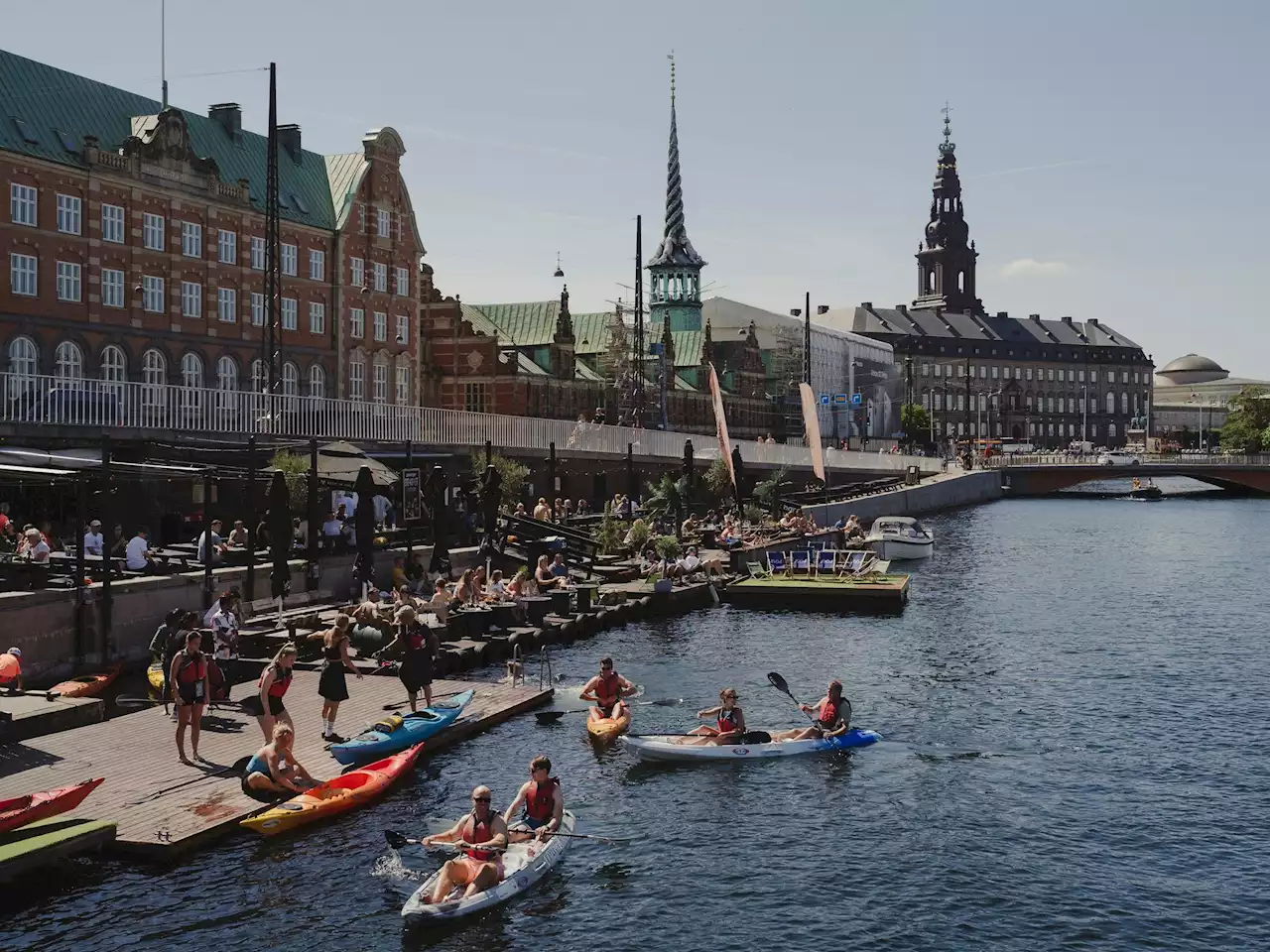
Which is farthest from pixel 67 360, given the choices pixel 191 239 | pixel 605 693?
pixel 605 693

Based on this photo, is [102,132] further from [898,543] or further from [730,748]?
[730,748]

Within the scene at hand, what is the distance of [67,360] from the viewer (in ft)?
183

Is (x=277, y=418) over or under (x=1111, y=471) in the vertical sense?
over

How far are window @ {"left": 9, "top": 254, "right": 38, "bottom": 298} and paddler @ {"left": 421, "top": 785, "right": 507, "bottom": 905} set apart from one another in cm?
4124

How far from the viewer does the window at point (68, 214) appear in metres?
55.5

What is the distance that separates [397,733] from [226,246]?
4529cm

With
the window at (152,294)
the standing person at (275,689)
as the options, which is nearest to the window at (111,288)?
the window at (152,294)

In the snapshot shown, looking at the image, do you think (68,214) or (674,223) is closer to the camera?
(68,214)

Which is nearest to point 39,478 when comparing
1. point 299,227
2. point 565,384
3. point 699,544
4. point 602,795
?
point 602,795

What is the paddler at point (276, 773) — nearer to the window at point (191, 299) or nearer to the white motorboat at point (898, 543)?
the window at point (191, 299)

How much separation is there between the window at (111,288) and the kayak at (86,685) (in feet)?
102

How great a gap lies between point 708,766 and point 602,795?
3.01 meters

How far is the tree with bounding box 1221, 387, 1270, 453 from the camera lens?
593ft

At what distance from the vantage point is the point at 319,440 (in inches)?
1927
